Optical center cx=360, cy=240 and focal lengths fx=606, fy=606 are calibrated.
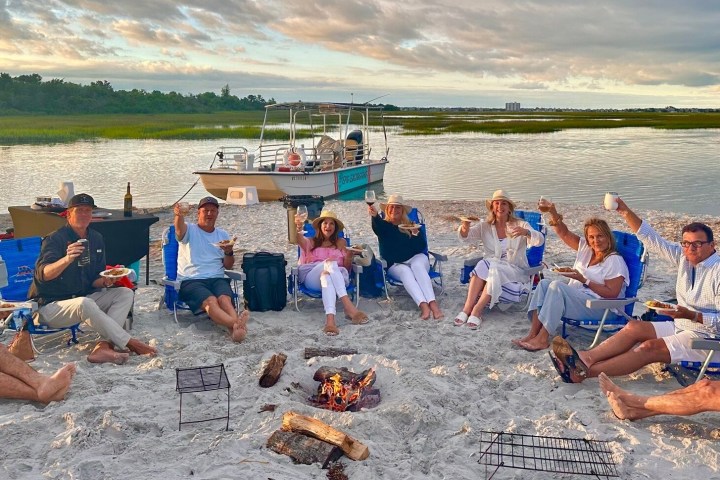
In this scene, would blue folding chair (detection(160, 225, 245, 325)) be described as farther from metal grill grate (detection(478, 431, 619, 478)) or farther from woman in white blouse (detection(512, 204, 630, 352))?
metal grill grate (detection(478, 431, 619, 478))

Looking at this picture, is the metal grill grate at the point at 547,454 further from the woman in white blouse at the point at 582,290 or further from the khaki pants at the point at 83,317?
the khaki pants at the point at 83,317

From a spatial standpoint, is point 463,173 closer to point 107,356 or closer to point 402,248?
point 402,248

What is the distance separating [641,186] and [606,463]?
1846cm

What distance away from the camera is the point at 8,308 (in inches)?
164

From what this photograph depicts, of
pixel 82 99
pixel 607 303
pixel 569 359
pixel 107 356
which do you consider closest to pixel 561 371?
pixel 569 359

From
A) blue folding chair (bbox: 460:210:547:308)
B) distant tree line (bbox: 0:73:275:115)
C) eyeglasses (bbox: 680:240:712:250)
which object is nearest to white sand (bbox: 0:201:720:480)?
blue folding chair (bbox: 460:210:547:308)

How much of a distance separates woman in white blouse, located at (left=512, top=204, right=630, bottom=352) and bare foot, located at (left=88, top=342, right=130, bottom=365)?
3.01 meters

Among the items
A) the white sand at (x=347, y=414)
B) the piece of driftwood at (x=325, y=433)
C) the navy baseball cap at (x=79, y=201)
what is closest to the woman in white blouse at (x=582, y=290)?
the white sand at (x=347, y=414)

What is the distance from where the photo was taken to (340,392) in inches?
152

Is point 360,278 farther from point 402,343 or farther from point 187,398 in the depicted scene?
point 187,398

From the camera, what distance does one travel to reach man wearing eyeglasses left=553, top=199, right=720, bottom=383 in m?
3.89

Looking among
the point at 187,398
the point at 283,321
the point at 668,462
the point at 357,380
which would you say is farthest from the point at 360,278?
the point at 668,462

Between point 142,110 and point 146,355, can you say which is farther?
point 142,110

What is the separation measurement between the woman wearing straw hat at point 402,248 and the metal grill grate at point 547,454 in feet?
8.12
